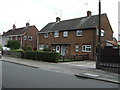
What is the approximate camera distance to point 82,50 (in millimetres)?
23891

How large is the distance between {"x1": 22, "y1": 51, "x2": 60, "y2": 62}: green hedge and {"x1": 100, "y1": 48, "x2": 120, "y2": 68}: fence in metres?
6.04

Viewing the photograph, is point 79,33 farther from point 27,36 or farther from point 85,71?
point 27,36

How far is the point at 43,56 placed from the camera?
1806cm

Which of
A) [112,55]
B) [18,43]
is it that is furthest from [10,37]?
[112,55]

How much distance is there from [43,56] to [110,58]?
9.06 m

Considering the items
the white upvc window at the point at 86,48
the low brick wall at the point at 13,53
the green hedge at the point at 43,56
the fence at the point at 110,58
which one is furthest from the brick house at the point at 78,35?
the fence at the point at 110,58

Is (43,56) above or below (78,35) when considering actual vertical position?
below

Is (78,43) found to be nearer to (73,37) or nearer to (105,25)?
(73,37)

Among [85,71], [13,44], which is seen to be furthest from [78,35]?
[13,44]

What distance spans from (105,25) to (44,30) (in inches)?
Answer: 526

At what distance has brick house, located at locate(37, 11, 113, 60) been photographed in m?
23.0

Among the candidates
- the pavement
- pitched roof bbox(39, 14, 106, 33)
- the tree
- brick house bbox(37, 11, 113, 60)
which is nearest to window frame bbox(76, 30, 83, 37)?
brick house bbox(37, 11, 113, 60)

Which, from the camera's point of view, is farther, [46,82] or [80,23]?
[80,23]

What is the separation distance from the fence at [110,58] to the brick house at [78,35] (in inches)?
404
